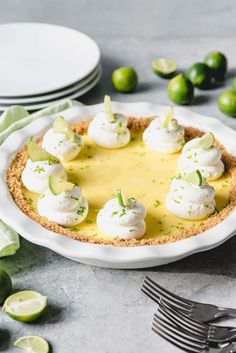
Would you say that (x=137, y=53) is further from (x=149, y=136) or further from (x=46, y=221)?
(x=46, y=221)

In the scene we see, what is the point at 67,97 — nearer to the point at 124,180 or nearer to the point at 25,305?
the point at 124,180

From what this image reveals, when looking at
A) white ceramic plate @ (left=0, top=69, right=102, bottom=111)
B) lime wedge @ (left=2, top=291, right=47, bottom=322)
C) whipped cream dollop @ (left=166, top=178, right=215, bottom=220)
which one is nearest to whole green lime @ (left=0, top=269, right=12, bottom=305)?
lime wedge @ (left=2, top=291, right=47, bottom=322)

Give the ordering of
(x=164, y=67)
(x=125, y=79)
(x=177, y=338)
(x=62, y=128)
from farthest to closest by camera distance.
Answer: (x=164, y=67)
(x=125, y=79)
(x=62, y=128)
(x=177, y=338)

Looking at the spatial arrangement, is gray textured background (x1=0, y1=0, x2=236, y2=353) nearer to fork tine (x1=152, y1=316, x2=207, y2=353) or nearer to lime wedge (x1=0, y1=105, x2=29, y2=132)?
fork tine (x1=152, y1=316, x2=207, y2=353)

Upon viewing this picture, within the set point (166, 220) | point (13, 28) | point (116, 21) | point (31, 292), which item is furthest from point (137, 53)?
point (31, 292)

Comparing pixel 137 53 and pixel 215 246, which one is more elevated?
pixel 215 246

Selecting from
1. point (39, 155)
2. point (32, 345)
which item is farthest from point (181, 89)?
point (32, 345)

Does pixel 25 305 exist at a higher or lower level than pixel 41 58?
higher
